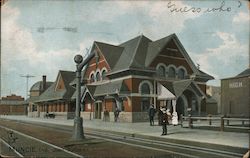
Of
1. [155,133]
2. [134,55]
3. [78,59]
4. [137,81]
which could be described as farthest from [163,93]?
[155,133]

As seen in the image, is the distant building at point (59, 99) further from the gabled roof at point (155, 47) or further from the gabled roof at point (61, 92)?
the gabled roof at point (155, 47)

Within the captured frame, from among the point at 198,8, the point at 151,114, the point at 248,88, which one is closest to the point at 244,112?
the point at 248,88

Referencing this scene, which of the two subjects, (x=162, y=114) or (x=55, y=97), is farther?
(x=162, y=114)

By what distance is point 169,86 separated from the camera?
36.9 feet

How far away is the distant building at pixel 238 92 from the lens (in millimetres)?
7109

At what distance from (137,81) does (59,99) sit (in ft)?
9.19

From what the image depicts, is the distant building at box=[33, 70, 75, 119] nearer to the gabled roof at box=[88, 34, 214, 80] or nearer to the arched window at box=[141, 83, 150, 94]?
the gabled roof at box=[88, 34, 214, 80]

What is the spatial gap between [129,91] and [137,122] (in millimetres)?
1088

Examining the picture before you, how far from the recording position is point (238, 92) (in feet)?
25.3

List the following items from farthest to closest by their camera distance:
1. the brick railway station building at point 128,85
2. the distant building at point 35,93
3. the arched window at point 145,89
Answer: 1. the arched window at point 145,89
2. the brick railway station building at point 128,85
3. the distant building at point 35,93

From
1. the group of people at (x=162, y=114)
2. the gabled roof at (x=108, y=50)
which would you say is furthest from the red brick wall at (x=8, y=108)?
the group of people at (x=162, y=114)

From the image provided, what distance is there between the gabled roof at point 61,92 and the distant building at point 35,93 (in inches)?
6.1

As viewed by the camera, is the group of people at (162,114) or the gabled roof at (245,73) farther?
the group of people at (162,114)

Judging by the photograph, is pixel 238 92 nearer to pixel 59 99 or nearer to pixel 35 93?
pixel 59 99
